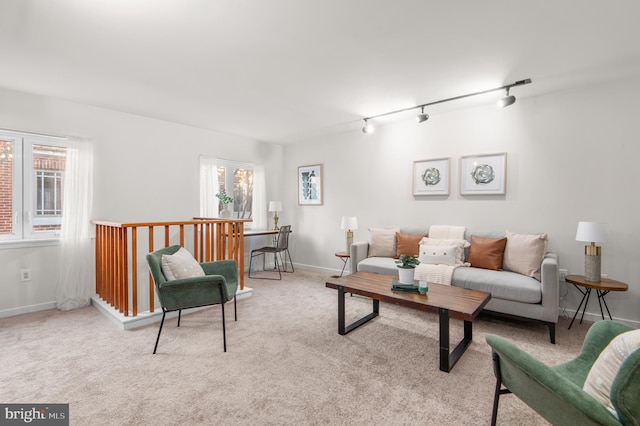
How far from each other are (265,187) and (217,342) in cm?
369

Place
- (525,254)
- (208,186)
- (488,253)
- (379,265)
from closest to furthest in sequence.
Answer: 1. (525,254)
2. (488,253)
3. (379,265)
4. (208,186)

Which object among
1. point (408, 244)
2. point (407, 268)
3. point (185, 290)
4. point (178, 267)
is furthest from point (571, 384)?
point (408, 244)

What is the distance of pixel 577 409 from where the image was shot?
1.07m

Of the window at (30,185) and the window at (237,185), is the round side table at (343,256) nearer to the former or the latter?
the window at (237,185)

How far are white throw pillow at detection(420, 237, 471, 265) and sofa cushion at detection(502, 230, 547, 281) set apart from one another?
1.43 ft

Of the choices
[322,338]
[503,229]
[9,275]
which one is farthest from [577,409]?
[9,275]

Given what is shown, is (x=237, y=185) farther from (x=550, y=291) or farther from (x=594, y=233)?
(x=594, y=233)

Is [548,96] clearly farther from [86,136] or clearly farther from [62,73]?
[86,136]

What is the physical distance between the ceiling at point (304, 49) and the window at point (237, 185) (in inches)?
70.7

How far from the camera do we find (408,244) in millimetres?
4047

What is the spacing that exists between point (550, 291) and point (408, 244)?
5.32 feet

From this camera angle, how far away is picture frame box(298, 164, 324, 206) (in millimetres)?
5566

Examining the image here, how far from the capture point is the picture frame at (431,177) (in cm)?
Result: 415

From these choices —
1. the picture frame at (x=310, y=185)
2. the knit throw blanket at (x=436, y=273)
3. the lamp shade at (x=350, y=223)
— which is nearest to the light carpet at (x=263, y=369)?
the knit throw blanket at (x=436, y=273)
